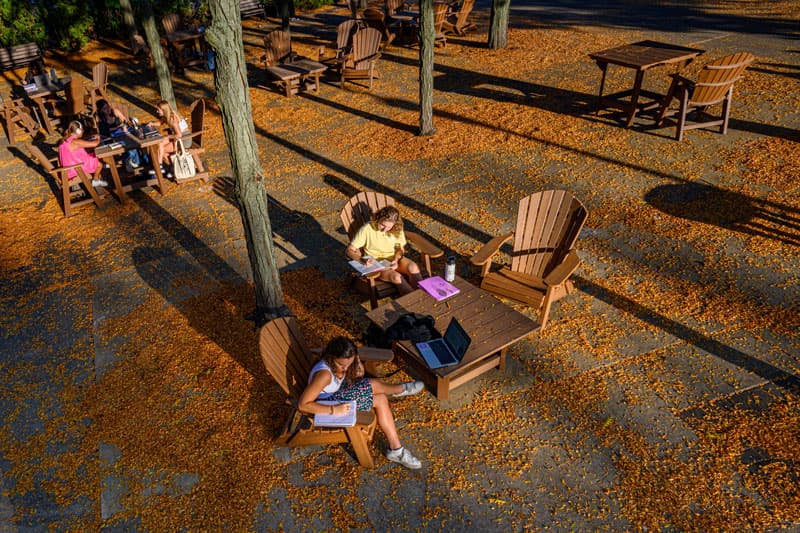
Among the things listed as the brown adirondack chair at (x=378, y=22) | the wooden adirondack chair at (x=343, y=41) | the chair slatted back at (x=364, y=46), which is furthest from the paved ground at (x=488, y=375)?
the brown adirondack chair at (x=378, y=22)

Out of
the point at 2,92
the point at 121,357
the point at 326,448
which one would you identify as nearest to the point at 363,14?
the point at 2,92

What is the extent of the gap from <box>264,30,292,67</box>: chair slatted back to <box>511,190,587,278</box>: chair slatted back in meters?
10.3

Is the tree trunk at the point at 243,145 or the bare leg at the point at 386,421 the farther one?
the tree trunk at the point at 243,145

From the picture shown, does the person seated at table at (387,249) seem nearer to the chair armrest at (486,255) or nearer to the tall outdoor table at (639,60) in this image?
the chair armrest at (486,255)

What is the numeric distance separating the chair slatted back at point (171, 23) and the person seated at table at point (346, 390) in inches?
600

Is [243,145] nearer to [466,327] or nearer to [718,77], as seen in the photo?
[466,327]

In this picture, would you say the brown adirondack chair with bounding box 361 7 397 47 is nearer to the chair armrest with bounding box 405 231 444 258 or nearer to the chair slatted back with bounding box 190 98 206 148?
the chair slatted back with bounding box 190 98 206 148

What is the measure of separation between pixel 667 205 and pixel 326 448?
6243 millimetres

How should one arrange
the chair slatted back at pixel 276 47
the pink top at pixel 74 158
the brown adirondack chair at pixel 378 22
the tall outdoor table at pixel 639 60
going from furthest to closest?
the brown adirondack chair at pixel 378 22 < the chair slatted back at pixel 276 47 < the tall outdoor table at pixel 639 60 < the pink top at pixel 74 158

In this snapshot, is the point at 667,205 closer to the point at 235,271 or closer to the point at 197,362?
the point at 235,271

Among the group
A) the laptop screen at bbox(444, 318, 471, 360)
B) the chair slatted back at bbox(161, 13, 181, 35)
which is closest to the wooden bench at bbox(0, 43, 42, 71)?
the chair slatted back at bbox(161, 13, 181, 35)

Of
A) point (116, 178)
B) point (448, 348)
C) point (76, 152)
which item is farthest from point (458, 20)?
point (448, 348)

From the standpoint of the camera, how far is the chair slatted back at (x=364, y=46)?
13680 mm

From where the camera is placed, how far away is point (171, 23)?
1639 centimetres
